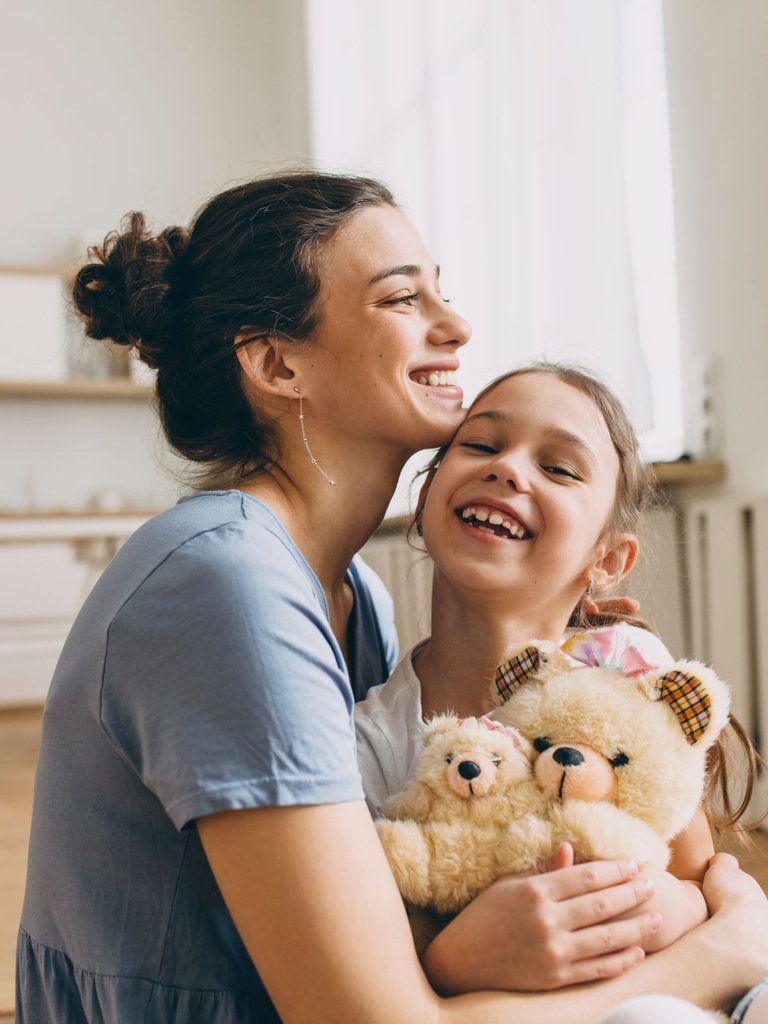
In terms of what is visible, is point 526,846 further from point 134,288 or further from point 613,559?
point 134,288

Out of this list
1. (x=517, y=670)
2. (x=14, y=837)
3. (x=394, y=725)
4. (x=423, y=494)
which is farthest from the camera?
(x=14, y=837)

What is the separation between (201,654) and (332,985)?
273 millimetres

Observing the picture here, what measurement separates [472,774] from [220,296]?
2.17 feet

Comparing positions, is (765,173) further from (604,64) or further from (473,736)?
(473,736)

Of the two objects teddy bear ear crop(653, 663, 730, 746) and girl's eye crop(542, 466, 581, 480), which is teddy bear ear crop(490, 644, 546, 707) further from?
girl's eye crop(542, 466, 581, 480)

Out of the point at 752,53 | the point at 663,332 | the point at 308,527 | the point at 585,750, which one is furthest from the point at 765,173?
the point at 585,750

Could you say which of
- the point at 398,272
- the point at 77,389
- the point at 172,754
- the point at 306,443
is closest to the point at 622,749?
the point at 172,754

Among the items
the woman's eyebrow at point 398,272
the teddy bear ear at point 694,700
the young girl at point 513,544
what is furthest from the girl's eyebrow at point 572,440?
the teddy bear ear at point 694,700

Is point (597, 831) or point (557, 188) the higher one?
point (557, 188)

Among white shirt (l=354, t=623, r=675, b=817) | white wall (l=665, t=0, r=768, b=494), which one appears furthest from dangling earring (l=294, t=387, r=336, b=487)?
white wall (l=665, t=0, r=768, b=494)

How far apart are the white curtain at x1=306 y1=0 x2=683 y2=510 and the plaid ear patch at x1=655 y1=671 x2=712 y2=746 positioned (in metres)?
1.30

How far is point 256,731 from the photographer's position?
83 centimetres

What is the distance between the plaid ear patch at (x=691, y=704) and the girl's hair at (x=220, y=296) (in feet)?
1.81

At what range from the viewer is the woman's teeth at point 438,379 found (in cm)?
130
